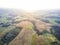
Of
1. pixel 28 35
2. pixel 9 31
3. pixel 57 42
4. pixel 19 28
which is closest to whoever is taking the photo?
pixel 57 42

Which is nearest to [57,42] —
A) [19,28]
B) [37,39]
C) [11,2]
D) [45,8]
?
[37,39]

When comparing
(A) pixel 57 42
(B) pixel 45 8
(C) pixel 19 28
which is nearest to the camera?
(A) pixel 57 42

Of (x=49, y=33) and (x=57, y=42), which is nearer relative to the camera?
(x=57, y=42)

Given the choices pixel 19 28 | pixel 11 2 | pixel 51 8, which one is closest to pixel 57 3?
pixel 51 8

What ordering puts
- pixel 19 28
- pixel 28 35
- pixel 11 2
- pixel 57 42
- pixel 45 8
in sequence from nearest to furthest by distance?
pixel 57 42 < pixel 28 35 < pixel 19 28 < pixel 45 8 < pixel 11 2

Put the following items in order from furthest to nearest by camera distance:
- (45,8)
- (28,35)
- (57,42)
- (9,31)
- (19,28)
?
(45,8)
(19,28)
(9,31)
(28,35)
(57,42)

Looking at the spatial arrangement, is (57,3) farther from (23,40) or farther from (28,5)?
(23,40)

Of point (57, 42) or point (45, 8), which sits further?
point (45, 8)

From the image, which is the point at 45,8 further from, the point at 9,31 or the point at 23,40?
the point at 23,40
